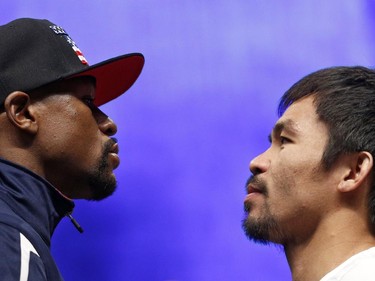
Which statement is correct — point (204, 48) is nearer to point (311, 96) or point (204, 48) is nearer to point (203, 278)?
point (311, 96)

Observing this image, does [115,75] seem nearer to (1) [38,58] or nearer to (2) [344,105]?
(1) [38,58]

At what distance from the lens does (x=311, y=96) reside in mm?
1557

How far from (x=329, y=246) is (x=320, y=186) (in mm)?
117

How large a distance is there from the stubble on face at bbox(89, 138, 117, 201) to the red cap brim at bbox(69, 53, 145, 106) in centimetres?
16

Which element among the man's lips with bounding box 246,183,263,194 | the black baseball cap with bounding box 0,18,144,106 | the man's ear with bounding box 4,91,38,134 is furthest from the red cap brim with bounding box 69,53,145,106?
the man's lips with bounding box 246,183,263,194

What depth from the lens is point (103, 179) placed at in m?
1.53

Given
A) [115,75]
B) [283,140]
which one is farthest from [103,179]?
[283,140]

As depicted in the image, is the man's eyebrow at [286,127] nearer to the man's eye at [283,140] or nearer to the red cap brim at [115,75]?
the man's eye at [283,140]

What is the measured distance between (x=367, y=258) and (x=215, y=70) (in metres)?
0.61

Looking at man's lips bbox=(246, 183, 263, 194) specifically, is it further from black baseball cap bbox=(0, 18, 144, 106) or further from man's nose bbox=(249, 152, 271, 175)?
black baseball cap bbox=(0, 18, 144, 106)

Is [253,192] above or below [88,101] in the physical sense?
below

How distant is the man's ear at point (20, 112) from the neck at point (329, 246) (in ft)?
1.92

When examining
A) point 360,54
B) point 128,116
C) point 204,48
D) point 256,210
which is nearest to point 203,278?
point 256,210

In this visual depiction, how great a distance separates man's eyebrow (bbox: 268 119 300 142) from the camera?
4.95 ft
